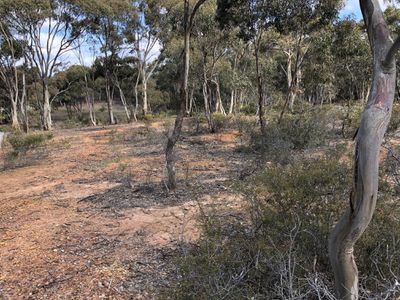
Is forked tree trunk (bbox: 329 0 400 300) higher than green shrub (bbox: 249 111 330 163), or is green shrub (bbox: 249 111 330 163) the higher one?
forked tree trunk (bbox: 329 0 400 300)

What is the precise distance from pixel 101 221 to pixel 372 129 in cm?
467

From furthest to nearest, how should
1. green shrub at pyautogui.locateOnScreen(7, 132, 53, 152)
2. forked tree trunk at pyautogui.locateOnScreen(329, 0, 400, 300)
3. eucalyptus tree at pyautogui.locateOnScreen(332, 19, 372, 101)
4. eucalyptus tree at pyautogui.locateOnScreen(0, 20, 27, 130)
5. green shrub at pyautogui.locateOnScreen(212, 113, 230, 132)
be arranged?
1. eucalyptus tree at pyautogui.locateOnScreen(0, 20, 27, 130)
2. green shrub at pyautogui.locateOnScreen(212, 113, 230, 132)
3. eucalyptus tree at pyautogui.locateOnScreen(332, 19, 372, 101)
4. green shrub at pyautogui.locateOnScreen(7, 132, 53, 152)
5. forked tree trunk at pyautogui.locateOnScreen(329, 0, 400, 300)

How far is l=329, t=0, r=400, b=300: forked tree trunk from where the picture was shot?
2225mm

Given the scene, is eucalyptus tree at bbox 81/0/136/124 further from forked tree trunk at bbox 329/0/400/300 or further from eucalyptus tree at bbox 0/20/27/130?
forked tree trunk at bbox 329/0/400/300

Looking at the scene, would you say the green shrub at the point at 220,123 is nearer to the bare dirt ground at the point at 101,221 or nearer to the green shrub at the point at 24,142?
the bare dirt ground at the point at 101,221

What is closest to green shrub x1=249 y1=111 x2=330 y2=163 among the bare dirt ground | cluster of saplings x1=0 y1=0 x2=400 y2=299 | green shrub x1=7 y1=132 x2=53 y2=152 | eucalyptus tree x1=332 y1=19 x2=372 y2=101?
cluster of saplings x1=0 y1=0 x2=400 y2=299

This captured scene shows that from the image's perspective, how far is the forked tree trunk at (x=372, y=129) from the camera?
7.30ft

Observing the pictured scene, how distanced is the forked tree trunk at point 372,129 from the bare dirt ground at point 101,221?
2197mm

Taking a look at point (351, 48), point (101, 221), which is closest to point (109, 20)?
point (351, 48)

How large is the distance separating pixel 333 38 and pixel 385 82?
11.0 m

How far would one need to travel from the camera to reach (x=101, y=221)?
5.94 meters

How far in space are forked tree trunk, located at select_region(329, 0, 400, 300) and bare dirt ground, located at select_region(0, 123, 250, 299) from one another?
220 cm

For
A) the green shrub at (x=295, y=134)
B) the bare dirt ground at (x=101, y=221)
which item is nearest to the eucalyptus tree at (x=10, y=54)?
the bare dirt ground at (x=101, y=221)

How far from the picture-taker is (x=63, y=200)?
7305mm
